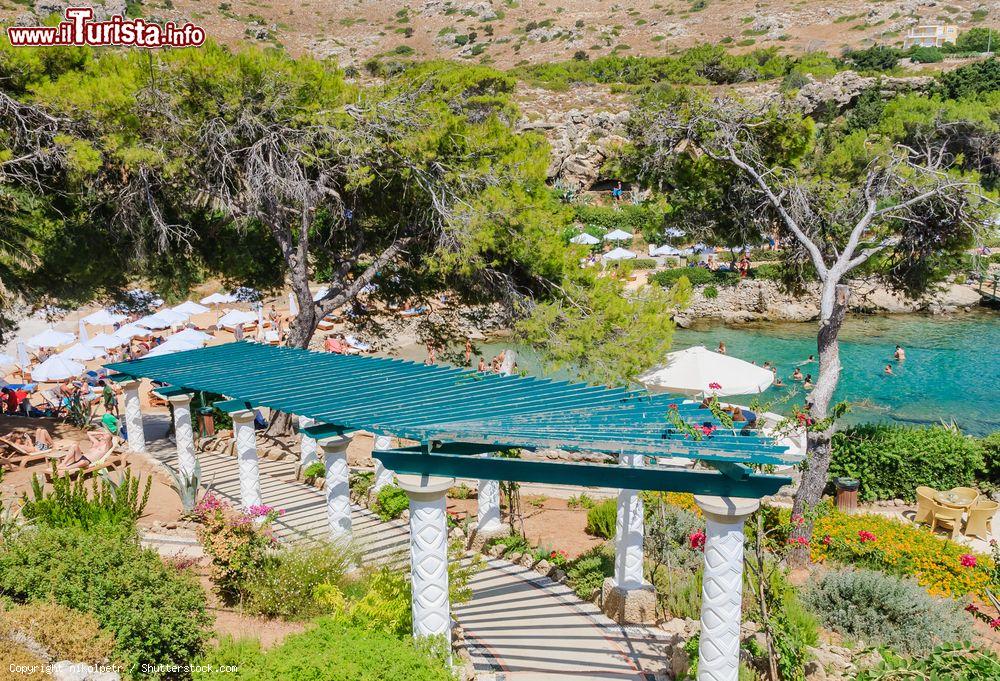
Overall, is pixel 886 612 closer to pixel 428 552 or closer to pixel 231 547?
pixel 428 552

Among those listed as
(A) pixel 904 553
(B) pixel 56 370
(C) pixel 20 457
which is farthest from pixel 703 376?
(B) pixel 56 370

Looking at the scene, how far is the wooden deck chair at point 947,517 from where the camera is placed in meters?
11.3

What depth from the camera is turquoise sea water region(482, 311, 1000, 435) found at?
20.9 m

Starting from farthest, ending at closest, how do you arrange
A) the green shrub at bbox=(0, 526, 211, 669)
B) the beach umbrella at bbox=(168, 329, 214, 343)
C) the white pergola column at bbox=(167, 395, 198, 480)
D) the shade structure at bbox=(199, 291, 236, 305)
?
1. the shade structure at bbox=(199, 291, 236, 305)
2. the beach umbrella at bbox=(168, 329, 214, 343)
3. the white pergola column at bbox=(167, 395, 198, 480)
4. the green shrub at bbox=(0, 526, 211, 669)

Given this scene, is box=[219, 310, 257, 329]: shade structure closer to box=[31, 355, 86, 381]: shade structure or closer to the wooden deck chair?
box=[31, 355, 86, 381]: shade structure

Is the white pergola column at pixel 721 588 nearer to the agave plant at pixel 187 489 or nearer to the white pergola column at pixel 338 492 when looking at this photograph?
the white pergola column at pixel 338 492

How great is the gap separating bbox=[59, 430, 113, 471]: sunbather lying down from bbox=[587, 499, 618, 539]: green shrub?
26.9ft

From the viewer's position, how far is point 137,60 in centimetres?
1378

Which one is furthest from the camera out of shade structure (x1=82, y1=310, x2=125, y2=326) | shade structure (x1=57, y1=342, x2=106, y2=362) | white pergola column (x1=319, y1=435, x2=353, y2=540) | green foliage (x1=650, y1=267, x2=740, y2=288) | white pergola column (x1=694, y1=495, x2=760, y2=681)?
green foliage (x1=650, y1=267, x2=740, y2=288)

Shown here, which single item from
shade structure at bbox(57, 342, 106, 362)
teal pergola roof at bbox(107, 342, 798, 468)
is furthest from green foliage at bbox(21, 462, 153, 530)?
shade structure at bbox(57, 342, 106, 362)

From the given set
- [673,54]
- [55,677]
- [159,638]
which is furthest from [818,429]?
[673,54]

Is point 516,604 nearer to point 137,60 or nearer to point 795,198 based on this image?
point 795,198

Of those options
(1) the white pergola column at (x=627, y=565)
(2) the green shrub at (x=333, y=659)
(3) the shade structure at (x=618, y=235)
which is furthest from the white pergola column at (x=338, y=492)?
(3) the shade structure at (x=618, y=235)

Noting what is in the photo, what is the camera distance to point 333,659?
16.3 feet
